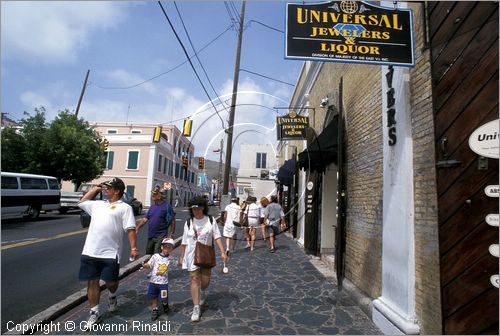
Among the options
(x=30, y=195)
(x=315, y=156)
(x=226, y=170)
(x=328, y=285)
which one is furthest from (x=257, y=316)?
→ (x=30, y=195)

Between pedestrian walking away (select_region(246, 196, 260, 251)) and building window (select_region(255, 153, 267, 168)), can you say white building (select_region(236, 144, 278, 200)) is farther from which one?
pedestrian walking away (select_region(246, 196, 260, 251))

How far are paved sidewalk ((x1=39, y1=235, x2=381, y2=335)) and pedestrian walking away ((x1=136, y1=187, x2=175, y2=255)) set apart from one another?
672mm

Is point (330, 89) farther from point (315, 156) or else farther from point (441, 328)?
point (441, 328)

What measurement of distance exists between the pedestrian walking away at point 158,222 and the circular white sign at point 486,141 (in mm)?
5450

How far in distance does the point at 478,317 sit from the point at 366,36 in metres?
3.16

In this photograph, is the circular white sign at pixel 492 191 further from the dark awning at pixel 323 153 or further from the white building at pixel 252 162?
the white building at pixel 252 162

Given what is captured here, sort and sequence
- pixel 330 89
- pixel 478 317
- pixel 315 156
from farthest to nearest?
pixel 330 89 < pixel 315 156 < pixel 478 317

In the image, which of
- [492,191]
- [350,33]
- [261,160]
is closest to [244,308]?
[492,191]

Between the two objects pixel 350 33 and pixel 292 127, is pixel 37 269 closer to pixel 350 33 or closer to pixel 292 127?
pixel 350 33

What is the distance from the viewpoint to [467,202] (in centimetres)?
321

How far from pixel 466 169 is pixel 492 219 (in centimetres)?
52

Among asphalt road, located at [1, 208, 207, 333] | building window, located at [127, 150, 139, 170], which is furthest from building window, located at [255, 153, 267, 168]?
asphalt road, located at [1, 208, 207, 333]

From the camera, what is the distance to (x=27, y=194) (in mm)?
15461

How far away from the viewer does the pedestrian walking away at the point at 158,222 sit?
680 centimetres
